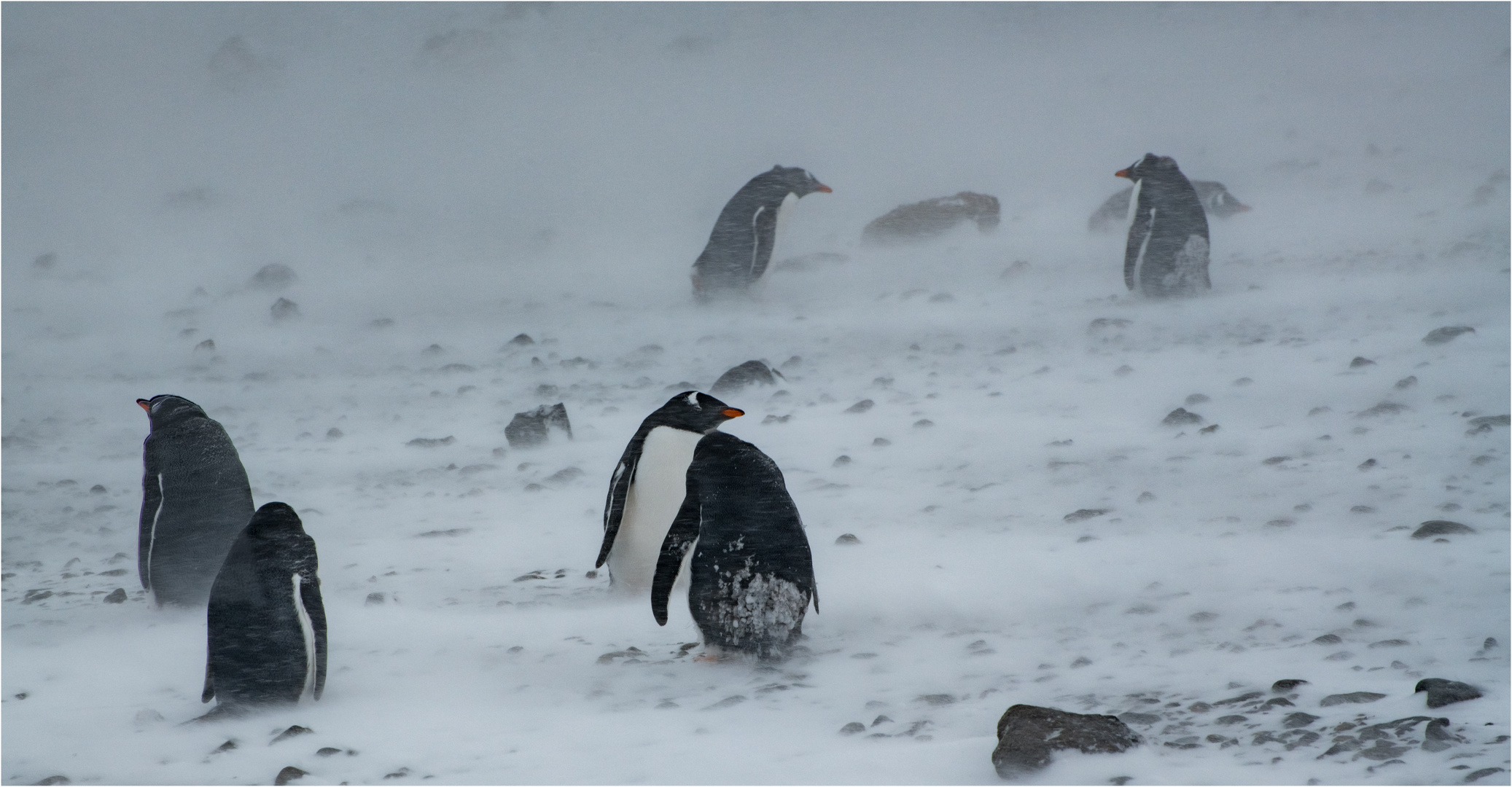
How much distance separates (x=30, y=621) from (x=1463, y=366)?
232 inches

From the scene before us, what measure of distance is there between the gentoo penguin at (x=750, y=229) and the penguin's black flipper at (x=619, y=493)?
534 centimetres

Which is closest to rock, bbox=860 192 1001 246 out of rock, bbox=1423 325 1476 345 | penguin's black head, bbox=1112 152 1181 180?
penguin's black head, bbox=1112 152 1181 180

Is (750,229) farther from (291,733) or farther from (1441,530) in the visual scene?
(291,733)

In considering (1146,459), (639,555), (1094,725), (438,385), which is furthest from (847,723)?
(438,385)

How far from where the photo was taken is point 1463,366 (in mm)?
5617

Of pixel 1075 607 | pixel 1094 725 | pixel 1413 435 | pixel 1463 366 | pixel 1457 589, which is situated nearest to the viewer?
pixel 1094 725

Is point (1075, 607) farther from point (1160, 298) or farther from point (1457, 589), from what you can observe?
point (1160, 298)

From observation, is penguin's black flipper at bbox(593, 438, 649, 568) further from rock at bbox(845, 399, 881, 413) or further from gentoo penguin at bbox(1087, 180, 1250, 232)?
gentoo penguin at bbox(1087, 180, 1250, 232)

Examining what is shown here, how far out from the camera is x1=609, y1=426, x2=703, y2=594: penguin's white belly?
12.2 ft

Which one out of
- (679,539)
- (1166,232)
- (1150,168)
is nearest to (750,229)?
(1150,168)

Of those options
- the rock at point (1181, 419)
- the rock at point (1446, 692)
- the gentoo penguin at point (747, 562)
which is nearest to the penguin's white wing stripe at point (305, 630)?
the gentoo penguin at point (747, 562)

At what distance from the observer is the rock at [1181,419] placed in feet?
17.3

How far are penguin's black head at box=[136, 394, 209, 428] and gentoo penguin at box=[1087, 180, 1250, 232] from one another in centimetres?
842

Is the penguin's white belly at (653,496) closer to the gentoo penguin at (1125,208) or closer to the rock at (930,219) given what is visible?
the rock at (930,219)
